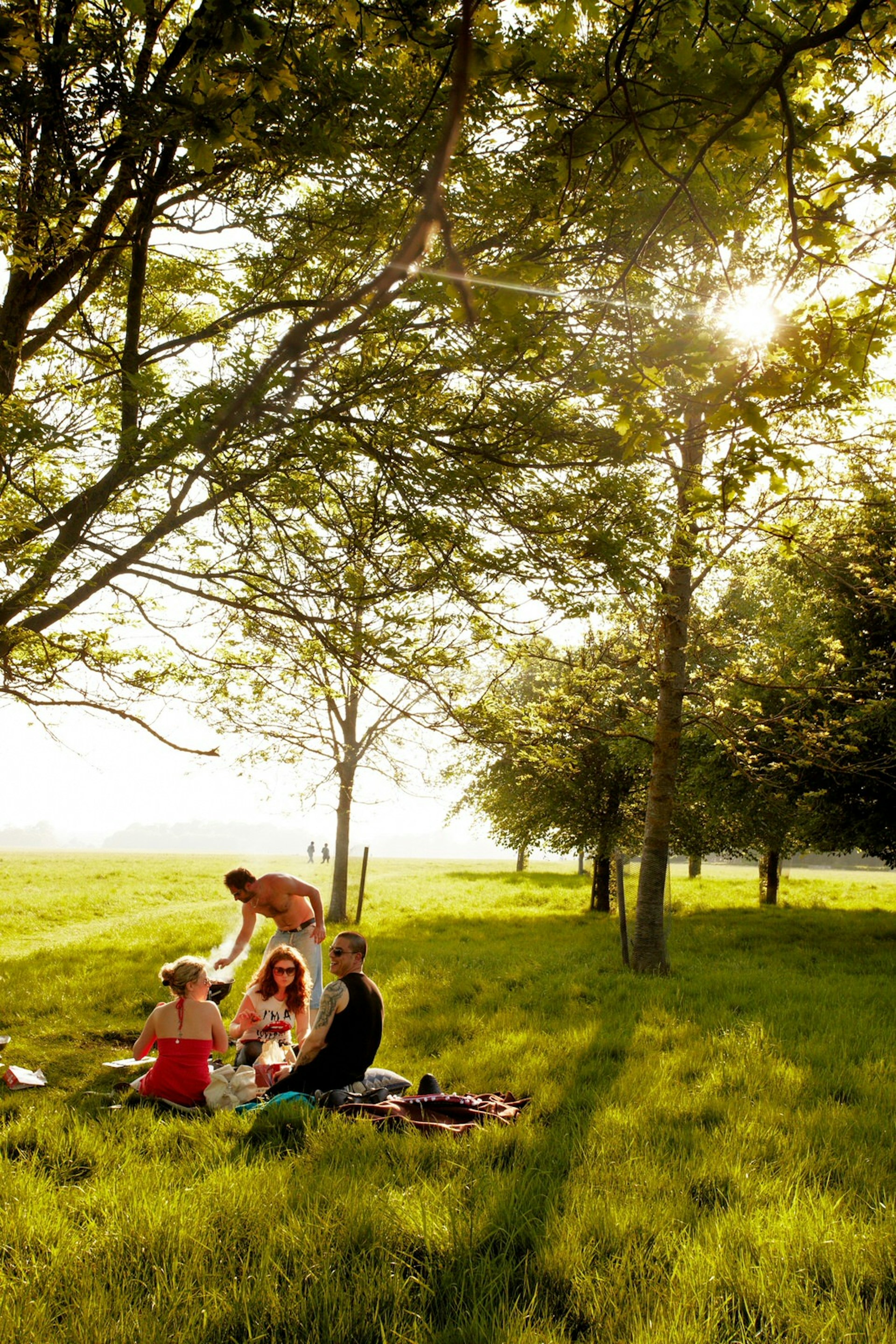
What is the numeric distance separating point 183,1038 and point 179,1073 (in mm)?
227

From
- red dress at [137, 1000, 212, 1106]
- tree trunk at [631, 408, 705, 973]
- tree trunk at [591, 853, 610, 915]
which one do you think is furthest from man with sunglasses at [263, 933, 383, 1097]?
tree trunk at [591, 853, 610, 915]

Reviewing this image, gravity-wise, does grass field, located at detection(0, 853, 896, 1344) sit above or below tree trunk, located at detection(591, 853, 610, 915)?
above

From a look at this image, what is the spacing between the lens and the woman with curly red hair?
21.9 feet

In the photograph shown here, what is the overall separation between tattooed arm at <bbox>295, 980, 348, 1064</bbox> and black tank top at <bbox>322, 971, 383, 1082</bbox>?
29 millimetres

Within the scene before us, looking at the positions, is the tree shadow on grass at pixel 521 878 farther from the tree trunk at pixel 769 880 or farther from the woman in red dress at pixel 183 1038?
the woman in red dress at pixel 183 1038

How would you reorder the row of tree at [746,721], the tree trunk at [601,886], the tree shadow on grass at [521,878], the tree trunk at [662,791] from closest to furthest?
the row of tree at [746,721], the tree trunk at [662,791], the tree trunk at [601,886], the tree shadow on grass at [521,878]

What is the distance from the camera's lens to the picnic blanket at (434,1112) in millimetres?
4699

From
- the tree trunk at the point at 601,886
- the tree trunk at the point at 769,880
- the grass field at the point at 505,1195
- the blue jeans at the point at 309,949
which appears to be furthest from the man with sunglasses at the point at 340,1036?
the tree trunk at the point at 769,880

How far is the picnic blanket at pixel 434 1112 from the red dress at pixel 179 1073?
119 centimetres

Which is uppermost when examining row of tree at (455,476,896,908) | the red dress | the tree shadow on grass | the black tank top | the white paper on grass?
row of tree at (455,476,896,908)

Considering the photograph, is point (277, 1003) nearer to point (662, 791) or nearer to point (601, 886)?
point (662, 791)

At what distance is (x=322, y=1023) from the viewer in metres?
5.57

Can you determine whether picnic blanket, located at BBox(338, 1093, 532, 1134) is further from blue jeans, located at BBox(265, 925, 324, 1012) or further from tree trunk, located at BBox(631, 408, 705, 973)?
tree trunk, located at BBox(631, 408, 705, 973)

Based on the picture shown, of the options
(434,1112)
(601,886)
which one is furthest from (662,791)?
(601,886)
